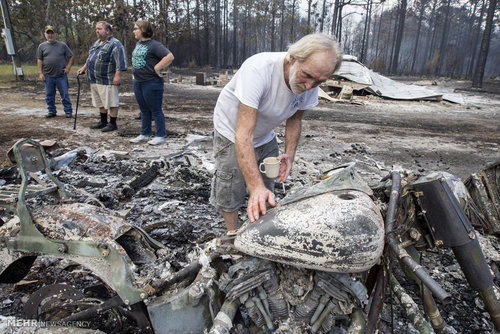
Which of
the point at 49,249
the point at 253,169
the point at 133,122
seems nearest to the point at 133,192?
the point at 49,249

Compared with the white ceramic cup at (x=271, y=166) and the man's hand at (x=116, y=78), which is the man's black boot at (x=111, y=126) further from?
the white ceramic cup at (x=271, y=166)

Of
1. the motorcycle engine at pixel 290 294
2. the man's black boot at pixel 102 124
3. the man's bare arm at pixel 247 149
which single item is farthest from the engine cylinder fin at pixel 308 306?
the man's black boot at pixel 102 124

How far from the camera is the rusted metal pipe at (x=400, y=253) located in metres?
1.17

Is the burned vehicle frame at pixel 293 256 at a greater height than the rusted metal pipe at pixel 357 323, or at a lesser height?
greater

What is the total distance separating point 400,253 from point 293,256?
1.46 ft

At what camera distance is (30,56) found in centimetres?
2948

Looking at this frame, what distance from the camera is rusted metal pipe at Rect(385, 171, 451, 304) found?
117cm

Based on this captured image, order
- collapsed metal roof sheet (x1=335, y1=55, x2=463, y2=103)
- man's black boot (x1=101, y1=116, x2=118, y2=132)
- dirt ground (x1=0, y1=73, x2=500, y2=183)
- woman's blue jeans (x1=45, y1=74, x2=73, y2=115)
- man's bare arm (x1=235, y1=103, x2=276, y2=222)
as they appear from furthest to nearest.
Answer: collapsed metal roof sheet (x1=335, y1=55, x2=463, y2=103) → woman's blue jeans (x1=45, y1=74, x2=73, y2=115) → man's black boot (x1=101, y1=116, x2=118, y2=132) → dirt ground (x1=0, y1=73, x2=500, y2=183) → man's bare arm (x1=235, y1=103, x2=276, y2=222)

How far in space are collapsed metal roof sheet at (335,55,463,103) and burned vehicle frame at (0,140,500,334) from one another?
13.2m

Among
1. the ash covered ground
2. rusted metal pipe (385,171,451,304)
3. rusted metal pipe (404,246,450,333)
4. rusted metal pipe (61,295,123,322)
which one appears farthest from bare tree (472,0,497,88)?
rusted metal pipe (61,295,123,322)

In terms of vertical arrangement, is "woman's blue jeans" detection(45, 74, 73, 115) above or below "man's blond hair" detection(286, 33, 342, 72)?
below

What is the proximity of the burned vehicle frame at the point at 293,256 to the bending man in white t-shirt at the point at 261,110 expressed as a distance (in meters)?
0.26

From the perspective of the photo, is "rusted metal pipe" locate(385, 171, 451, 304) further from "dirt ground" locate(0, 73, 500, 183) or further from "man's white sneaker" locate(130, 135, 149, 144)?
"man's white sneaker" locate(130, 135, 149, 144)

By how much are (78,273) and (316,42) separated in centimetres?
232
